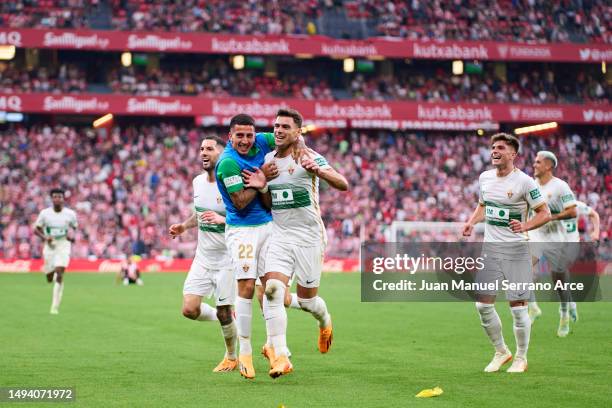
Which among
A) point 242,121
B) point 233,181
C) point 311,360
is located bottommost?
point 311,360

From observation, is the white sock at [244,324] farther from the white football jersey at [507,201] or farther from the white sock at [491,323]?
the white football jersey at [507,201]

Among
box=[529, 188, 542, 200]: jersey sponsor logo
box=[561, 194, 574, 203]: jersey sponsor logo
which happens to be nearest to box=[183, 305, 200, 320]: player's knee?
box=[529, 188, 542, 200]: jersey sponsor logo

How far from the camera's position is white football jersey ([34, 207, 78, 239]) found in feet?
73.2

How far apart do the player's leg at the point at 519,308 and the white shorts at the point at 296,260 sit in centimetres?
232

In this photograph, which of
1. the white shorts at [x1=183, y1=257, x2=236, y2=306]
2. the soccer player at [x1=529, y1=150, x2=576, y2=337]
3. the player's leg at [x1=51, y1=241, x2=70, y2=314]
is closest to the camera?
the white shorts at [x1=183, y1=257, x2=236, y2=306]

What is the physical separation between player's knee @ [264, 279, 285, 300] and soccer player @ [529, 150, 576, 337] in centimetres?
585

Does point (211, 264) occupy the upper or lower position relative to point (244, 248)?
lower

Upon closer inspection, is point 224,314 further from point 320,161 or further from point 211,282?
point 320,161

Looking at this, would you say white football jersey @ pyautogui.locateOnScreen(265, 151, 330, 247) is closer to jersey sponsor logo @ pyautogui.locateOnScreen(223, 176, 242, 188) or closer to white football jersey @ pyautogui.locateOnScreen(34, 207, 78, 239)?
jersey sponsor logo @ pyautogui.locateOnScreen(223, 176, 242, 188)

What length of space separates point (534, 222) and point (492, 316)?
117 cm

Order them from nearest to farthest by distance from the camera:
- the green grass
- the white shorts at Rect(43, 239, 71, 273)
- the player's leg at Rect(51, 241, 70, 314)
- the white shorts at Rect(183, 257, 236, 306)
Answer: the green grass < the white shorts at Rect(183, 257, 236, 306) < the player's leg at Rect(51, 241, 70, 314) < the white shorts at Rect(43, 239, 71, 273)

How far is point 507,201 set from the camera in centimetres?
1230

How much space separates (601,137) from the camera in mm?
59125

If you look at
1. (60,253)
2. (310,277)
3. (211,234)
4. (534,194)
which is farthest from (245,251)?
(60,253)
